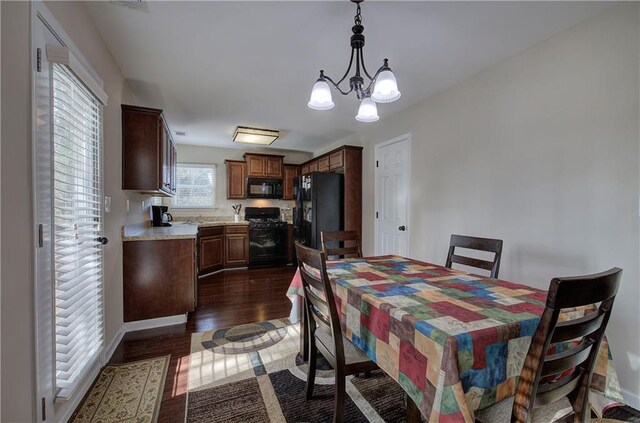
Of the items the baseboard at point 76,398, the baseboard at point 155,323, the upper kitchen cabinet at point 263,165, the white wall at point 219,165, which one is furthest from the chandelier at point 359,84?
the white wall at point 219,165

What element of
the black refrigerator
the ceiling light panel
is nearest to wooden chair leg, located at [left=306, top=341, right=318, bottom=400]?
the black refrigerator

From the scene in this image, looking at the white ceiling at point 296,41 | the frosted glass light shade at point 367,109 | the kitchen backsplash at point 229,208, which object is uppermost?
the white ceiling at point 296,41

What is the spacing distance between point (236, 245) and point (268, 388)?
364 centimetres

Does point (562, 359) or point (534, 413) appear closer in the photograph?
point (562, 359)

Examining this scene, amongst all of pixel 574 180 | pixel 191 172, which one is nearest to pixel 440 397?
pixel 574 180

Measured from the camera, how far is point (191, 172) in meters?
5.59

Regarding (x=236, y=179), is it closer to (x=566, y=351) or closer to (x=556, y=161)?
(x=556, y=161)

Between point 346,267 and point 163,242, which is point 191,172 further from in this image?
point 346,267

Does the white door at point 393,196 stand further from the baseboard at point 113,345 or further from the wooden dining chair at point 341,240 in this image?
the baseboard at point 113,345

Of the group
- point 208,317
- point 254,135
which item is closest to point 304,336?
point 208,317

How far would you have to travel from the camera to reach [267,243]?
5.35 meters

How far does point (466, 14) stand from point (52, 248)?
2.78 meters

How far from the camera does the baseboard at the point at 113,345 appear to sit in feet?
6.87

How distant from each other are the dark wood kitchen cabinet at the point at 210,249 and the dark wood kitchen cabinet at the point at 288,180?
61.7 inches
